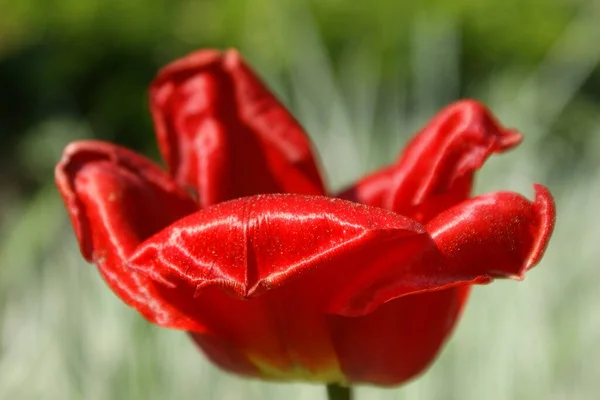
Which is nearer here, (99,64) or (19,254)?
(19,254)

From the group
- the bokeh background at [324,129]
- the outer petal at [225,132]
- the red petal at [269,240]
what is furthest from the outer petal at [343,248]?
the bokeh background at [324,129]

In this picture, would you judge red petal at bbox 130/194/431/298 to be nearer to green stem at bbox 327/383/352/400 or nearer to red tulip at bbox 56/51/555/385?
red tulip at bbox 56/51/555/385

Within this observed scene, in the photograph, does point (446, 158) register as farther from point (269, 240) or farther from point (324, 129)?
point (324, 129)

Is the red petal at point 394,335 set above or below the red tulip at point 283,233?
below

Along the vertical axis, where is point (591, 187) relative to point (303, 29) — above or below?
below

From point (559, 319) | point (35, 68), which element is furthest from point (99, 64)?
point (559, 319)

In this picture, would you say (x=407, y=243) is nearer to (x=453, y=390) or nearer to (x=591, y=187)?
(x=453, y=390)

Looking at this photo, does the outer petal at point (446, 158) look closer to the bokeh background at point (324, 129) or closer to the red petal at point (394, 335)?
the red petal at point (394, 335)
